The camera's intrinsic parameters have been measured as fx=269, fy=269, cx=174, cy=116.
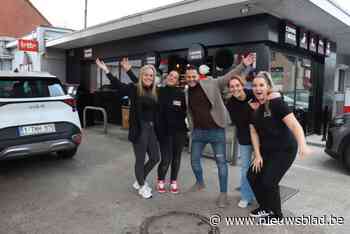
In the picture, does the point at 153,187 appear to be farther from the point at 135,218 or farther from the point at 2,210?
the point at 2,210

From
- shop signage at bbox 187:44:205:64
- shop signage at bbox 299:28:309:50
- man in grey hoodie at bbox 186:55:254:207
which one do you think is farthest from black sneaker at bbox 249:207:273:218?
shop signage at bbox 299:28:309:50

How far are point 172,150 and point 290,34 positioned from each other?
3922 mm

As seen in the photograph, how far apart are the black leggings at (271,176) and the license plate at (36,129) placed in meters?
2.83

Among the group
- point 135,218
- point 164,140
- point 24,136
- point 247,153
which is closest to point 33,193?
point 24,136

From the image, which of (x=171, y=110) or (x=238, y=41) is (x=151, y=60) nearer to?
(x=238, y=41)

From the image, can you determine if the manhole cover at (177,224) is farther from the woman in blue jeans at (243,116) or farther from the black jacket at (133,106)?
the black jacket at (133,106)

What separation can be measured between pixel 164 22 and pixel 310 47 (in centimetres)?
349

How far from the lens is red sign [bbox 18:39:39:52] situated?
32.7 ft

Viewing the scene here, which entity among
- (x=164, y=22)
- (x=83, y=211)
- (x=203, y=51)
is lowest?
(x=83, y=211)

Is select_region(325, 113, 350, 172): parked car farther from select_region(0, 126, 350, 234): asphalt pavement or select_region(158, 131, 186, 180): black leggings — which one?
select_region(158, 131, 186, 180): black leggings

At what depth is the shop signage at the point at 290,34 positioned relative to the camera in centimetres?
544

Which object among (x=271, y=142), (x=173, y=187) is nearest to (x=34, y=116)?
(x=173, y=187)

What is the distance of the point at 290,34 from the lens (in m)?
5.59

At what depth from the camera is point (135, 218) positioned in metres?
2.79
